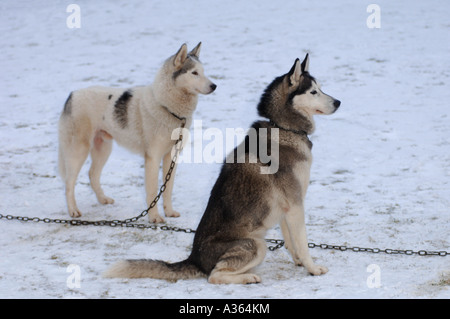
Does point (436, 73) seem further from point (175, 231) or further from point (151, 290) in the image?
point (151, 290)

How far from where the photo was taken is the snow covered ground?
422 centimetres

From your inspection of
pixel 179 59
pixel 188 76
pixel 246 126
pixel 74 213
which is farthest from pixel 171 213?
pixel 246 126

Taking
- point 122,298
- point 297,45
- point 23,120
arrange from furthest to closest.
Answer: point 297,45 → point 23,120 → point 122,298

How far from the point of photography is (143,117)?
224 inches

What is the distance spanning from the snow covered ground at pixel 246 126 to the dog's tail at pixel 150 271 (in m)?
0.06

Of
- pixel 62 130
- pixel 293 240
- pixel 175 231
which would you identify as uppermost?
pixel 62 130

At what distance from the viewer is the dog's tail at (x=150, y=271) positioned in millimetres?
4051

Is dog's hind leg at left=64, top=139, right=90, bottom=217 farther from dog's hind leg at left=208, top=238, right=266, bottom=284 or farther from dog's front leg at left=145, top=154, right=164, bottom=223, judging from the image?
dog's hind leg at left=208, top=238, right=266, bottom=284

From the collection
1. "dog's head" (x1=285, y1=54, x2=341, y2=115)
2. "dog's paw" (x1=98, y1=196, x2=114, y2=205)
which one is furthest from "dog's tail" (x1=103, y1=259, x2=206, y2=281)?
"dog's paw" (x1=98, y1=196, x2=114, y2=205)

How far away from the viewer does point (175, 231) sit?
5.36m

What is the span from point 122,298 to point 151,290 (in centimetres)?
20

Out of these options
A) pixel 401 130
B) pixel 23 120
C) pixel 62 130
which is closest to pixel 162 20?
pixel 23 120

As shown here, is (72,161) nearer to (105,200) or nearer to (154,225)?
(105,200)

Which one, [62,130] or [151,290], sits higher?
[62,130]
